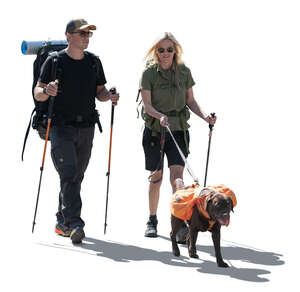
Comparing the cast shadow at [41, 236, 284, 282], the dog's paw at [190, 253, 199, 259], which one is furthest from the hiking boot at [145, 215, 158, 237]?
the dog's paw at [190, 253, 199, 259]

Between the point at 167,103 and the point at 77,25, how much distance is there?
140 cm

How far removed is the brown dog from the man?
137 cm

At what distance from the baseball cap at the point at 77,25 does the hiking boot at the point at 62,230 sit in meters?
2.39

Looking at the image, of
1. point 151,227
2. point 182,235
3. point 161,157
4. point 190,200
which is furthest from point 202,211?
point 151,227

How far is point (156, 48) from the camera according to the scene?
841cm

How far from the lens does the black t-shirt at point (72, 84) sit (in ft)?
27.3

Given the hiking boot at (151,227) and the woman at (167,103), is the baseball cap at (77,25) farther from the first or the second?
the hiking boot at (151,227)

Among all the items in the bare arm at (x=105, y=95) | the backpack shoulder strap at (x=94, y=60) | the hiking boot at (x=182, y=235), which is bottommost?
the hiking boot at (x=182, y=235)

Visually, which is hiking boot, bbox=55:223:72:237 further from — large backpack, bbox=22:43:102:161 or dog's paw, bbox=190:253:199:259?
dog's paw, bbox=190:253:199:259

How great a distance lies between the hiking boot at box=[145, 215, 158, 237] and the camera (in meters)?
8.75

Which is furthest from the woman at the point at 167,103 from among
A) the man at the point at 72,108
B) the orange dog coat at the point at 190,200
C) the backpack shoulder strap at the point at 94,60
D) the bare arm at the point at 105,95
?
the orange dog coat at the point at 190,200

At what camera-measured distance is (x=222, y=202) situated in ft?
22.9

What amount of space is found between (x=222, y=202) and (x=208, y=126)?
1.82 m

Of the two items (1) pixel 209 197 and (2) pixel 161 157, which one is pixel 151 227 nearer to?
(2) pixel 161 157
